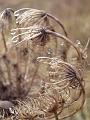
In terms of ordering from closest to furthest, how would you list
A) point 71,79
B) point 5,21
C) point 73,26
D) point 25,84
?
point 71,79, point 5,21, point 25,84, point 73,26

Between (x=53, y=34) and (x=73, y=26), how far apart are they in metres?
2.14

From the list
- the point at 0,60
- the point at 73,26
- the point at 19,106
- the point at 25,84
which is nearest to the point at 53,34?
the point at 19,106

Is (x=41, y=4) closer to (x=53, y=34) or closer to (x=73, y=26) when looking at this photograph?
(x=73, y=26)

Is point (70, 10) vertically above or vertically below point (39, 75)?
above

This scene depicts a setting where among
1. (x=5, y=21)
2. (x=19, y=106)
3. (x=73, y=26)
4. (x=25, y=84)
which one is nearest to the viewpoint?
(x=19, y=106)

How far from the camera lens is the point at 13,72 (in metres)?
3.08

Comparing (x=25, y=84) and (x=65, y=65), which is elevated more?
(x=65, y=65)

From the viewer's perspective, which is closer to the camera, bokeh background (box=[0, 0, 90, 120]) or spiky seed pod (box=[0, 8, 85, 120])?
spiky seed pod (box=[0, 8, 85, 120])

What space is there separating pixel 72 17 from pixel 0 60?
63.4 inches

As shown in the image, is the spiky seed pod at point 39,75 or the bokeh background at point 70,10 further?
the bokeh background at point 70,10

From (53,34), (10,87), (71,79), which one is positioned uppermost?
(53,34)

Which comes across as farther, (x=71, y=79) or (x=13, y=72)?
(x=13, y=72)

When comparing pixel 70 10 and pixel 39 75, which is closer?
pixel 39 75

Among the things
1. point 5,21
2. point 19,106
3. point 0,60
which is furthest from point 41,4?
point 19,106
